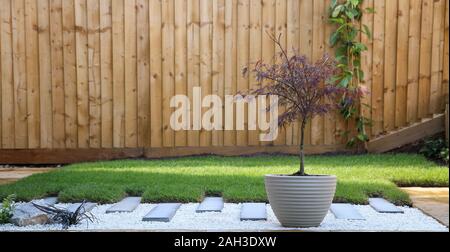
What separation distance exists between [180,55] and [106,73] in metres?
0.67

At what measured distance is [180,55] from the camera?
5734 mm

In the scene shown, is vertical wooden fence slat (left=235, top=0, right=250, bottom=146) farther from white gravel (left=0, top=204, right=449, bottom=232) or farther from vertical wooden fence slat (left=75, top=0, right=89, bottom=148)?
white gravel (left=0, top=204, right=449, bottom=232)

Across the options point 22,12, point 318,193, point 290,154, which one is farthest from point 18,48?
point 318,193

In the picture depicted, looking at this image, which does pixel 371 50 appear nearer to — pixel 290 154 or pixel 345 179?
pixel 290 154

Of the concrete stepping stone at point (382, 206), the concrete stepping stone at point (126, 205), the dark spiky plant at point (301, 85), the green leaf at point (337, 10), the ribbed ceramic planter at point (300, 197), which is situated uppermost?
the green leaf at point (337, 10)

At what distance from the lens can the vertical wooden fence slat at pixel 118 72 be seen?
5.71 metres

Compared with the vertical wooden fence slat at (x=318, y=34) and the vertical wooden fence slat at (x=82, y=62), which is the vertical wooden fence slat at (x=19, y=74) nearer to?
the vertical wooden fence slat at (x=82, y=62)

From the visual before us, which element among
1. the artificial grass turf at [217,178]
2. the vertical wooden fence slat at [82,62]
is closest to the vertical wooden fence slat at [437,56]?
the artificial grass turf at [217,178]

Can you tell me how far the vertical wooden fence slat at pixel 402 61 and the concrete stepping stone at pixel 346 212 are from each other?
7.68ft

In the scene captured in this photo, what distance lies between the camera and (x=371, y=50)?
18.5 feet

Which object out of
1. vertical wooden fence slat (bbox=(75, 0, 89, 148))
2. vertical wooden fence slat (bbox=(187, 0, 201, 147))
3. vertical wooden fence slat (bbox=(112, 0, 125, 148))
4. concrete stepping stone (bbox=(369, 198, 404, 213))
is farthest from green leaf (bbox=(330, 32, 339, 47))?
concrete stepping stone (bbox=(369, 198, 404, 213))

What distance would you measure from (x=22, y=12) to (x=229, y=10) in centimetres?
180

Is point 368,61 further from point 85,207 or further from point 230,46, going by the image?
point 85,207

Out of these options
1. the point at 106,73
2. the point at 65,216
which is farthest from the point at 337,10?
the point at 65,216
